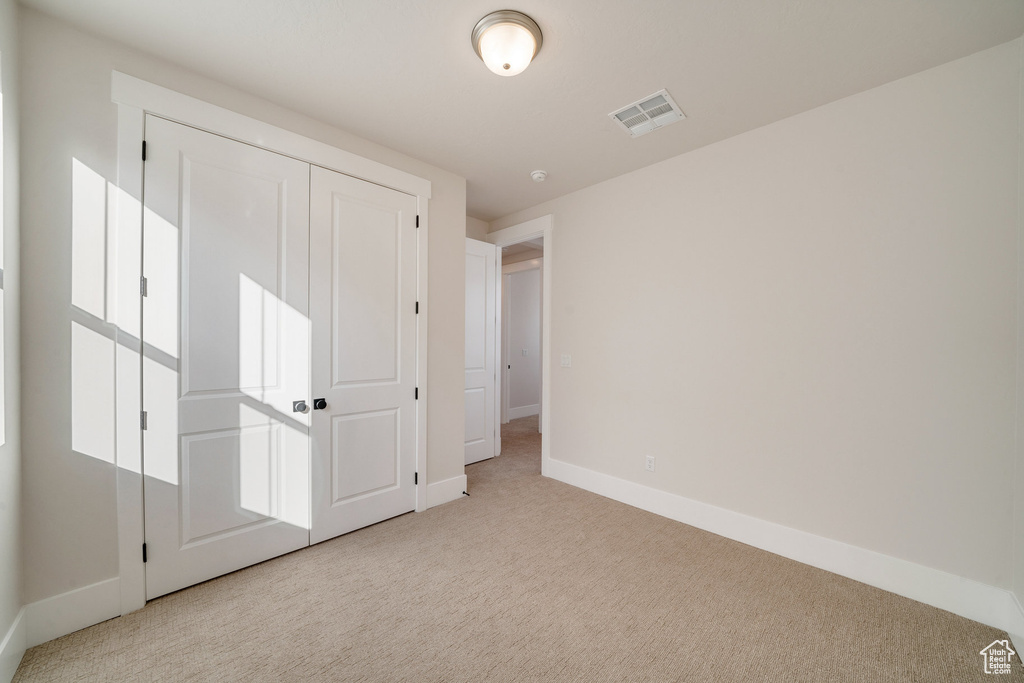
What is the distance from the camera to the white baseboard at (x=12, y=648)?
1.48 meters

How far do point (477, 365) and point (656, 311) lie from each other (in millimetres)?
2012

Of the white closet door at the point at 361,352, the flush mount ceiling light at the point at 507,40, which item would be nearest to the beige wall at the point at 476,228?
the white closet door at the point at 361,352

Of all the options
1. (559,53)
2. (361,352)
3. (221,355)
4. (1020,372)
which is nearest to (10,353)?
(221,355)

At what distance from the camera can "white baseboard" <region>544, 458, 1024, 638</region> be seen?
1.87 meters

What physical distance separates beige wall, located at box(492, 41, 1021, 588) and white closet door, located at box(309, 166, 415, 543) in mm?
1831

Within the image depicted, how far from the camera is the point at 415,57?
2008mm

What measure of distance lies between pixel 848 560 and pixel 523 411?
16.4ft

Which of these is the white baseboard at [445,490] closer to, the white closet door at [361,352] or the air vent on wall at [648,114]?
the white closet door at [361,352]

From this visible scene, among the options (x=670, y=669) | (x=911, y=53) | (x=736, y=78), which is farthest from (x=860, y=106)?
(x=670, y=669)

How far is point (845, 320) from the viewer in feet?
7.55

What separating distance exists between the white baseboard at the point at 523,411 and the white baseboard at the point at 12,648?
17.7 feet

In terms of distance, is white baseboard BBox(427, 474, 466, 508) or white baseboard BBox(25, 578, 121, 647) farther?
white baseboard BBox(427, 474, 466, 508)

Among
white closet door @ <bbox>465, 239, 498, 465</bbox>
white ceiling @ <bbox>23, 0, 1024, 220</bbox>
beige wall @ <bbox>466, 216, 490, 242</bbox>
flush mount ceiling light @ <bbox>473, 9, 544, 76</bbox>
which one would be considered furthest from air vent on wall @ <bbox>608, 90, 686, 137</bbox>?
beige wall @ <bbox>466, 216, 490, 242</bbox>

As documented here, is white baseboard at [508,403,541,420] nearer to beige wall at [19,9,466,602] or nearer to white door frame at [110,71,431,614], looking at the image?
white door frame at [110,71,431,614]
